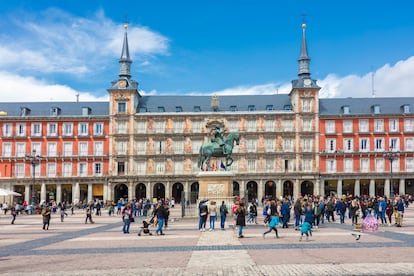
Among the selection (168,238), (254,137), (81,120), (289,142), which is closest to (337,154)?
(289,142)

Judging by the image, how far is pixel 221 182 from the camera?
30859 millimetres

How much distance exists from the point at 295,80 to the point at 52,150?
127 ft

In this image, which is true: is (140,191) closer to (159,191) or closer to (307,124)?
(159,191)

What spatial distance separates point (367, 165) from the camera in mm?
69188

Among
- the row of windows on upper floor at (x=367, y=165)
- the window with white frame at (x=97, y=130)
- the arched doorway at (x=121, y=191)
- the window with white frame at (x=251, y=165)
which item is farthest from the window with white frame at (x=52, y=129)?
the row of windows on upper floor at (x=367, y=165)

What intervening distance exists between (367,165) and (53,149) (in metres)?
47.0

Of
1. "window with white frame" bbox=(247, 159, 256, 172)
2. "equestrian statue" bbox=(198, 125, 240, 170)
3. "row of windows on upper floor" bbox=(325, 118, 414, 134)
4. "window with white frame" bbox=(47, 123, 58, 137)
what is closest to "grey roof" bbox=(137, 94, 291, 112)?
"row of windows on upper floor" bbox=(325, 118, 414, 134)

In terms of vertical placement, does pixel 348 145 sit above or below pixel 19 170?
above

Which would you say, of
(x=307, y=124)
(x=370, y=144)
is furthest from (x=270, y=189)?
(x=370, y=144)

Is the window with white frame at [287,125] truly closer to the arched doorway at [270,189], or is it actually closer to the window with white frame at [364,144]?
the arched doorway at [270,189]

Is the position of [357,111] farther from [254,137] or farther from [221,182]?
[221,182]

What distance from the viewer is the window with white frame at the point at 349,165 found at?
69188 millimetres

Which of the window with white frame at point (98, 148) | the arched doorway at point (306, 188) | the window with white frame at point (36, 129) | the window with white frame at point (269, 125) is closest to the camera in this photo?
the window with white frame at point (269, 125)

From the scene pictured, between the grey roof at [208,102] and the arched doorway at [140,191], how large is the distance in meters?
11.7
